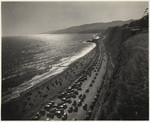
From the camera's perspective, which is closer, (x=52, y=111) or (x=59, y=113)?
(x=59, y=113)

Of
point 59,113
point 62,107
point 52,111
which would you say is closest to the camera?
point 59,113

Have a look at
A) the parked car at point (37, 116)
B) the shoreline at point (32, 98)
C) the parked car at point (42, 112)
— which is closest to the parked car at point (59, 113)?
the parked car at point (42, 112)

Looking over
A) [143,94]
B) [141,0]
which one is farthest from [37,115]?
[141,0]

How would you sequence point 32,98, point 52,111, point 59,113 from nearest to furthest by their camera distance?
point 59,113
point 52,111
point 32,98

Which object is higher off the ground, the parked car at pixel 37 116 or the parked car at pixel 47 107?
the parked car at pixel 47 107

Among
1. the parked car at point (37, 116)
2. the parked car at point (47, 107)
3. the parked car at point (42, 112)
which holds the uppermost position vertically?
the parked car at point (47, 107)

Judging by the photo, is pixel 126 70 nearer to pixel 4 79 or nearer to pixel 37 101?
pixel 37 101

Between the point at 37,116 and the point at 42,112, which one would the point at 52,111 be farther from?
the point at 37,116

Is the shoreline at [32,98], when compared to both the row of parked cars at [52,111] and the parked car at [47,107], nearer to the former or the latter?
the parked car at [47,107]

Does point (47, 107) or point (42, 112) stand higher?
point (47, 107)

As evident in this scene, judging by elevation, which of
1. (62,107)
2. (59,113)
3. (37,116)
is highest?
(62,107)

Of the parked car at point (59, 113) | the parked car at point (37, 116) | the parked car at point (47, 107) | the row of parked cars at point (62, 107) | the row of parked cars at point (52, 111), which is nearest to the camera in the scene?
the parked car at point (59, 113)

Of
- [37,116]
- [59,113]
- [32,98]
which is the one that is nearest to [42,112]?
[37,116]
